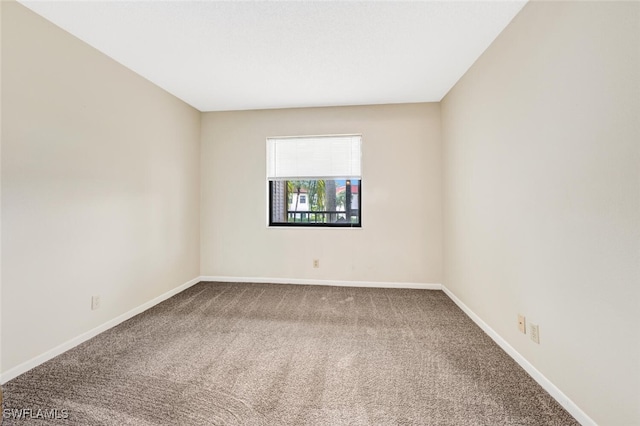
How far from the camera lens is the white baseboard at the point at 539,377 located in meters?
1.34

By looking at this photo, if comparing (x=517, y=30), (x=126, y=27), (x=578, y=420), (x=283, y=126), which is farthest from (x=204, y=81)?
(x=578, y=420)

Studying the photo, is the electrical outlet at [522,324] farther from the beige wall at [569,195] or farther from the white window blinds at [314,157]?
the white window blinds at [314,157]

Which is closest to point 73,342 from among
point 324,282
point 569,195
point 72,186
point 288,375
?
point 72,186

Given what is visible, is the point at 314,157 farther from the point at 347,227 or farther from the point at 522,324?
the point at 522,324

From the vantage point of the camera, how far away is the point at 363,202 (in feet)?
11.7

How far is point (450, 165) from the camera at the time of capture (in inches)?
123

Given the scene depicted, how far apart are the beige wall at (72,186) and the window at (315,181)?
1.41 metres

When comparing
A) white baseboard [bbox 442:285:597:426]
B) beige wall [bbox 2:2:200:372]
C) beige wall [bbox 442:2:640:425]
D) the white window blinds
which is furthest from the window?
white baseboard [bbox 442:285:597:426]

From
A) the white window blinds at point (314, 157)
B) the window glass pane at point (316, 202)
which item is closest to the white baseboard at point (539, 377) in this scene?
the window glass pane at point (316, 202)

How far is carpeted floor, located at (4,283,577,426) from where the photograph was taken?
1406mm

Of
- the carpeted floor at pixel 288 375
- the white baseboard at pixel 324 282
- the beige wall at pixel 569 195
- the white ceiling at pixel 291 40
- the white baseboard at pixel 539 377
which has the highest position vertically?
the white ceiling at pixel 291 40

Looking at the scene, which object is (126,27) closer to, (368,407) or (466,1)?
(466,1)

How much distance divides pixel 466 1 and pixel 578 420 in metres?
2.52

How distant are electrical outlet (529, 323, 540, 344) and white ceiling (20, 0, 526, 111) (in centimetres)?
213
